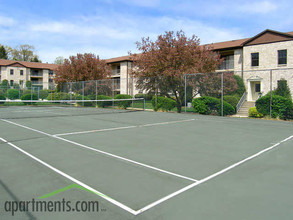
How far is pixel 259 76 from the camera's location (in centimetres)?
2997

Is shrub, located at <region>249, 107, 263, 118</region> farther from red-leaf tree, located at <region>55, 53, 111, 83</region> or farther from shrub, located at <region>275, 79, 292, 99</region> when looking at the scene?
red-leaf tree, located at <region>55, 53, 111, 83</region>

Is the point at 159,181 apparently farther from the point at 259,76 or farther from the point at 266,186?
the point at 259,76

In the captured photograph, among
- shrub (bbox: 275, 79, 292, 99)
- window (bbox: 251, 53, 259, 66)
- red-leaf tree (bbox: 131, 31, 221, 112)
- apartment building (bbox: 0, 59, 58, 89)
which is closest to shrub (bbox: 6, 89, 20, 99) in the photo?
apartment building (bbox: 0, 59, 58, 89)

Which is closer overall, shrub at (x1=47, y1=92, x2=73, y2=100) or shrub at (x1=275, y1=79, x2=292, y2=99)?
shrub at (x1=275, y1=79, x2=292, y2=99)

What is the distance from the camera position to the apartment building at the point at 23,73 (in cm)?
6625

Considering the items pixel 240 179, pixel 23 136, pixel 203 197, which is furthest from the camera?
pixel 23 136

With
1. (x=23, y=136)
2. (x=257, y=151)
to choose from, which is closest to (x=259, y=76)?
(x=257, y=151)

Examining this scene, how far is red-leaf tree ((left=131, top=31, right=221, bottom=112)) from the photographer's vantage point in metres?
21.7

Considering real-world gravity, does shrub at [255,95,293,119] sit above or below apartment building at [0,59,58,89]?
below

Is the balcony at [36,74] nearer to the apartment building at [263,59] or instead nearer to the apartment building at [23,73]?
the apartment building at [23,73]

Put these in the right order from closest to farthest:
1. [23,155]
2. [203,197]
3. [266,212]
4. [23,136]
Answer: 1. [266,212]
2. [203,197]
3. [23,155]
4. [23,136]

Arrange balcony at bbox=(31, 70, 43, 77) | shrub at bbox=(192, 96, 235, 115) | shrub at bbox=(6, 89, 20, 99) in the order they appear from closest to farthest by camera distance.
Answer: shrub at bbox=(192, 96, 235, 115) → shrub at bbox=(6, 89, 20, 99) → balcony at bbox=(31, 70, 43, 77)

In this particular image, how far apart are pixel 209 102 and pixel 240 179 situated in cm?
1451

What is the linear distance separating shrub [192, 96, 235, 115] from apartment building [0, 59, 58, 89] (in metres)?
51.8
